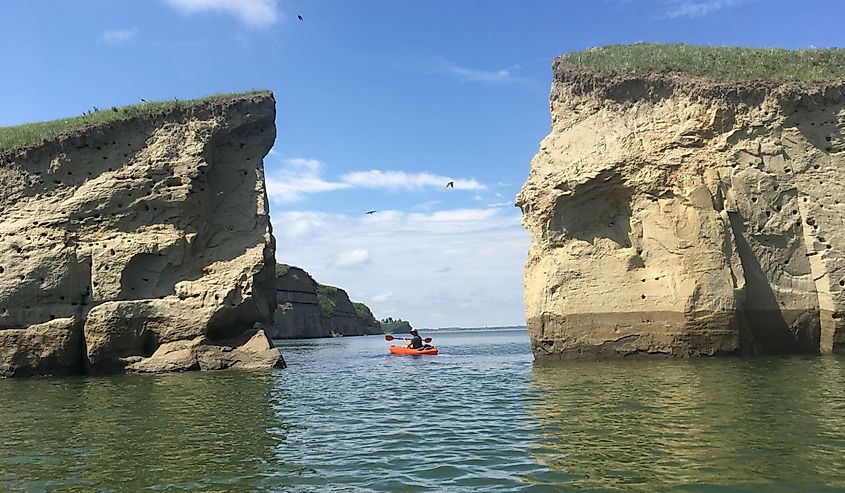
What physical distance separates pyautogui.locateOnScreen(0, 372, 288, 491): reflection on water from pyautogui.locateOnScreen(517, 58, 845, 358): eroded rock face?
10775 millimetres

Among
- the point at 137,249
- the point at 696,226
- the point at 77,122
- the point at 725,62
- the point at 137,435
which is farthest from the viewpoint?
the point at 77,122

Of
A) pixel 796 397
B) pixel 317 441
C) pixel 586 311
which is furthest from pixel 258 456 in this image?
pixel 586 311

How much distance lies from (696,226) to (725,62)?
6694 mm

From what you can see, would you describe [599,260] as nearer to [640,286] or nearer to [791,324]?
[640,286]

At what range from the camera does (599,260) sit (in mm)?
21188

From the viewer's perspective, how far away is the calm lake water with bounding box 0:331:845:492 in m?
7.29

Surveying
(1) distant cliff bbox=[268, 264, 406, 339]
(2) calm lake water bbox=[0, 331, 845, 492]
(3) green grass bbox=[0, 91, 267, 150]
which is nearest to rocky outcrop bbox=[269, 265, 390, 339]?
(1) distant cliff bbox=[268, 264, 406, 339]

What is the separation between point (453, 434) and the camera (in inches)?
387

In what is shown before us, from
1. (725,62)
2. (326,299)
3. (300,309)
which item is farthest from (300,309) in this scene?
(725,62)

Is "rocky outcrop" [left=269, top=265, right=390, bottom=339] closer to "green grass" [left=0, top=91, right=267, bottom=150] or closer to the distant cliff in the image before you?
the distant cliff

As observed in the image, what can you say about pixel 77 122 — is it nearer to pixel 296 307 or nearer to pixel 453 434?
pixel 453 434

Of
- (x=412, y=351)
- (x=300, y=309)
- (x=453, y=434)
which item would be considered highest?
(x=300, y=309)

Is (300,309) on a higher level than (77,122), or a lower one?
lower

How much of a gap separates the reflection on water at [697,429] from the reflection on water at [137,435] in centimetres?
426
